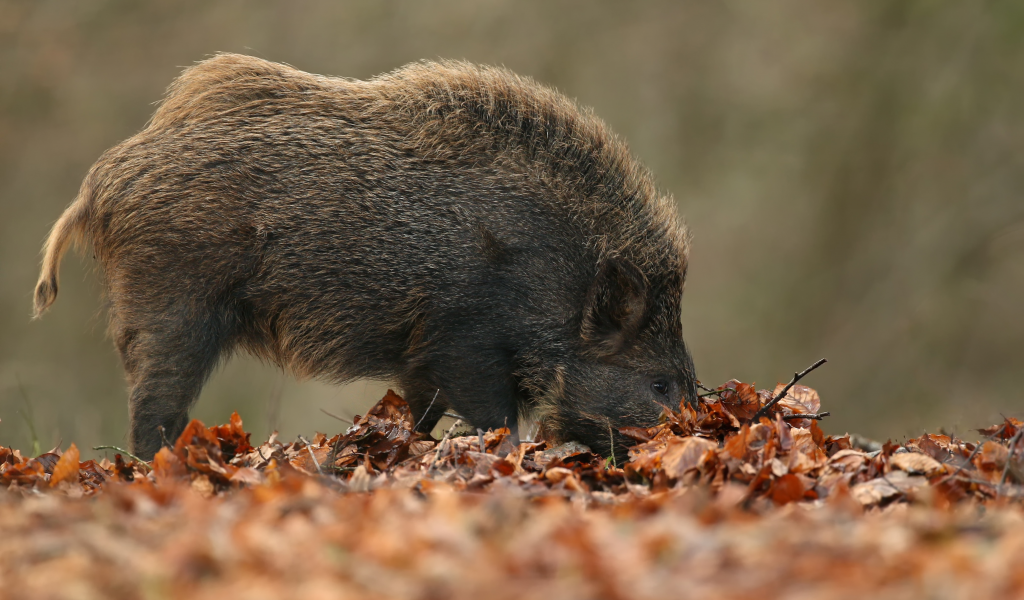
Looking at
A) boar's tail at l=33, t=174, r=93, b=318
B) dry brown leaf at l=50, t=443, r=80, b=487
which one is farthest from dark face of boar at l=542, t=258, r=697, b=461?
boar's tail at l=33, t=174, r=93, b=318

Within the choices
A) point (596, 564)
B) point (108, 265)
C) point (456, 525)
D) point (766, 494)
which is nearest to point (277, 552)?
point (456, 525)

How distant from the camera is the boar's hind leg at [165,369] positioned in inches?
181

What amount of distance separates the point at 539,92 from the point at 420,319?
1499 mm

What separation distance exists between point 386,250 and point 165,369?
4.10 ft

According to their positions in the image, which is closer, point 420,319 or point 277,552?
point 277,552

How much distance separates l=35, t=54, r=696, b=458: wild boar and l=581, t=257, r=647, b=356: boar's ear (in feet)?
0.03

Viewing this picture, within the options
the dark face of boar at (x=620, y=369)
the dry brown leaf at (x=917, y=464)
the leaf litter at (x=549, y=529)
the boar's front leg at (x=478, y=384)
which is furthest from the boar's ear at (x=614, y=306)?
the dry brown leaf at (x=917, y=464)

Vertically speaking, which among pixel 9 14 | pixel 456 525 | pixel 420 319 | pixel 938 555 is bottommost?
pixel 456 525

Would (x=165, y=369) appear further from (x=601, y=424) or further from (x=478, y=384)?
(x=601, y=424)

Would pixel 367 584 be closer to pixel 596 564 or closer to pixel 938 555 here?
pixel 596 564

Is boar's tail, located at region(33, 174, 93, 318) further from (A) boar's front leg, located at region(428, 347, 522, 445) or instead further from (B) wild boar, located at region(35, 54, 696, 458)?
(A) boar's front leg, located at region(428, 347, 522, 445)

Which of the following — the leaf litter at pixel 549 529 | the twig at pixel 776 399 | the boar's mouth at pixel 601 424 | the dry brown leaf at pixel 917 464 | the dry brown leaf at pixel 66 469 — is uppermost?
the twig at pixel 776 399

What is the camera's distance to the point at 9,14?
1217 cm

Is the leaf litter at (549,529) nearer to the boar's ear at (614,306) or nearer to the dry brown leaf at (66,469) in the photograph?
the dry brown leaf at (66,469)
